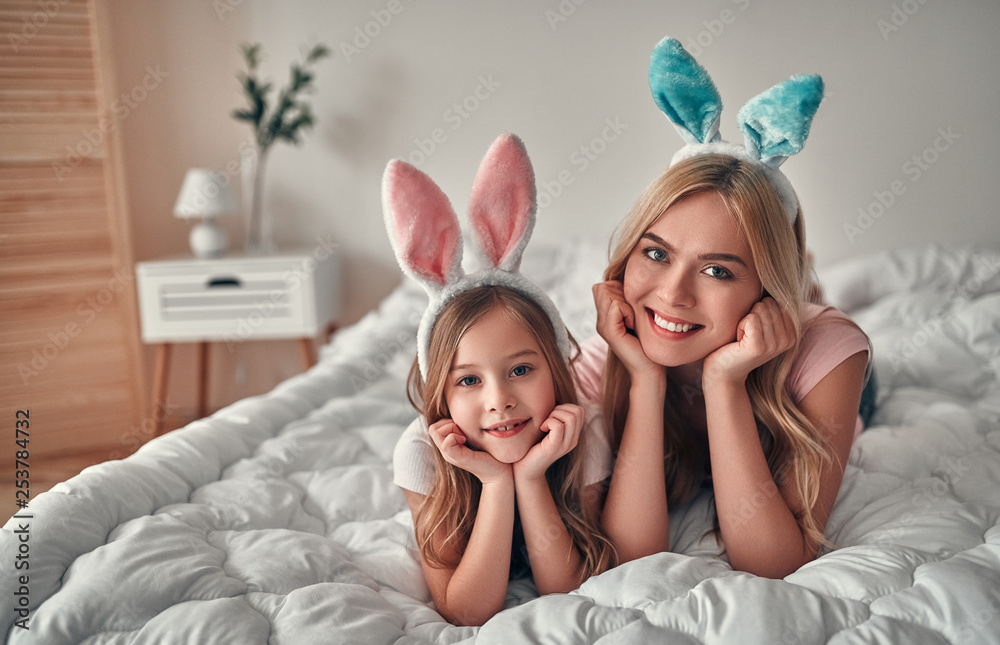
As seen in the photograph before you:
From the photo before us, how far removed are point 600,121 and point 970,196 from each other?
4.39 feet

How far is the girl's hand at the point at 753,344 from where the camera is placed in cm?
92

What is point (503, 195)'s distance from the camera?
0.97 meters

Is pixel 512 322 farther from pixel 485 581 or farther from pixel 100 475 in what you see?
pixel 100 475

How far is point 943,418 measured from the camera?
133 centimetres

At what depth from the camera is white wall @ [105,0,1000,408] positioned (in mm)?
2527

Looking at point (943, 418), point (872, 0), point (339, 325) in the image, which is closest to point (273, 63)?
point (339, 325)
